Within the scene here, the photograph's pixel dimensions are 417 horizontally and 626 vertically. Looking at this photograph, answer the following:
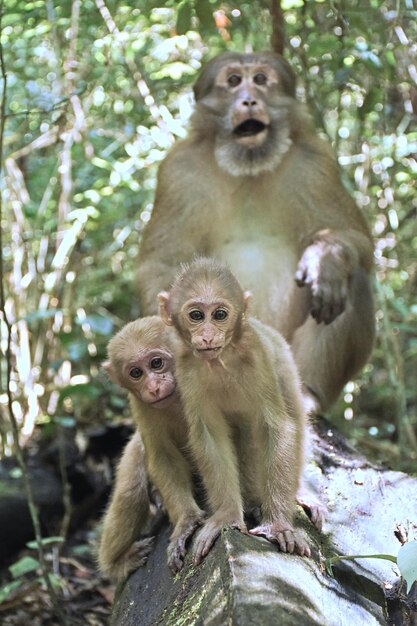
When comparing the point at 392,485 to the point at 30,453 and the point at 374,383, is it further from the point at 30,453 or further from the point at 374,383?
the point at 374,383

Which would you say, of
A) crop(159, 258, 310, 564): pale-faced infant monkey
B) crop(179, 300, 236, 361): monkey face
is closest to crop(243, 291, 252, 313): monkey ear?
crop(159, 258, 310, 564): pale-faced infant monkey

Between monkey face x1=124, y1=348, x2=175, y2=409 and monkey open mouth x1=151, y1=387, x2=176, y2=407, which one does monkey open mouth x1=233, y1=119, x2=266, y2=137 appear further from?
monkey open mouth x1=151, y1=387, x2=176, y2=407

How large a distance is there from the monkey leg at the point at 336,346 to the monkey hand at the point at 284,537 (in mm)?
2044

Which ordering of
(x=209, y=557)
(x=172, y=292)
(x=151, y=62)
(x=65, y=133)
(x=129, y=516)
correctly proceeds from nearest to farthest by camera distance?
(x=209, y=557) < (x=172, y=292) < (x=129, y=516) < (x=65, y=133) < (x=151, y=62)

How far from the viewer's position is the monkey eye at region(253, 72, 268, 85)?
5419 mm

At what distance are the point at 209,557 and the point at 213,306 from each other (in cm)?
92

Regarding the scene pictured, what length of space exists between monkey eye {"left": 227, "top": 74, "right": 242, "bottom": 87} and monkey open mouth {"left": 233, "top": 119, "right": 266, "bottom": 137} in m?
0.35

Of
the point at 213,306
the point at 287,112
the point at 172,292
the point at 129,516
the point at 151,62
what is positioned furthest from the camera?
the point at 151,62

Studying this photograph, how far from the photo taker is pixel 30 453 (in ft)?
20.5

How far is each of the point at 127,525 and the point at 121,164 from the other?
3.57 metres

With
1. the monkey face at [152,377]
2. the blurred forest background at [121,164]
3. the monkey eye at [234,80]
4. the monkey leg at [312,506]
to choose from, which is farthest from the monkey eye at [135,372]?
the monkey eye at [234,80]

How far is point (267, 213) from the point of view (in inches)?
216

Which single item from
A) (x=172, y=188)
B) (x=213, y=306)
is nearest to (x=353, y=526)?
(x=213, y=306)

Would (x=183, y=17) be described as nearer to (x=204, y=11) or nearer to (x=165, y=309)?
(x=204, y=11)
